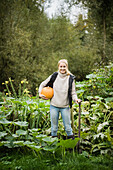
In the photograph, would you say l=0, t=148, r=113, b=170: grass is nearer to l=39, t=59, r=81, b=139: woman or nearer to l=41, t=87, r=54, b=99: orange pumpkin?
l=39, t=59, r=81, b=139: woman

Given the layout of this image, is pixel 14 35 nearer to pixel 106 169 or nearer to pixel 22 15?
pixel 22 15

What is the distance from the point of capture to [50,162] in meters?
2.53

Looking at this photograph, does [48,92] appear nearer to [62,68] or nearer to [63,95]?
[63,95]

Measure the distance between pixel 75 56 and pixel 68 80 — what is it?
8367mm

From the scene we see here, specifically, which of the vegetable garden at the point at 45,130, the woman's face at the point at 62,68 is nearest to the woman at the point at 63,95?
the woman's face at the point at 62,68

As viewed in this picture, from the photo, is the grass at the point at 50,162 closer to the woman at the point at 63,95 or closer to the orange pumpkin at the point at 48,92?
the woman at the point at 63,95

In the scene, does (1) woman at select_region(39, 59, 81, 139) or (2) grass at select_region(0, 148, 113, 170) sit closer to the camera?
(2) grass at select_region(0, 148, 113, 170)

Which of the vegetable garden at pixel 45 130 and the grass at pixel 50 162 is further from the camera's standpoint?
the vegetable garden at pixel 45 130

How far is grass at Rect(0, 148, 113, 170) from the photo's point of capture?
238cm

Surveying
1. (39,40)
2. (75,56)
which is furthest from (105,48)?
(39,40)

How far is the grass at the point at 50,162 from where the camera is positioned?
2.38 meters

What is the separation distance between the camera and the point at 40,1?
31.2ft

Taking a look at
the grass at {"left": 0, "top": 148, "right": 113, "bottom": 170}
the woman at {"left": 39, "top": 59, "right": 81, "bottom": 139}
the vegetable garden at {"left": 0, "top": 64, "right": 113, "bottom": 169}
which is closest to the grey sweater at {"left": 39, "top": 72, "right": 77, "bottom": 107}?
the woman at {"left": 39, "top": 59, "right": 81, "bottom": 139}

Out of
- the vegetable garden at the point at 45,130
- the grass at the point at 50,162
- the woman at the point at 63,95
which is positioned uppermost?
the woman at the point at 63,95
